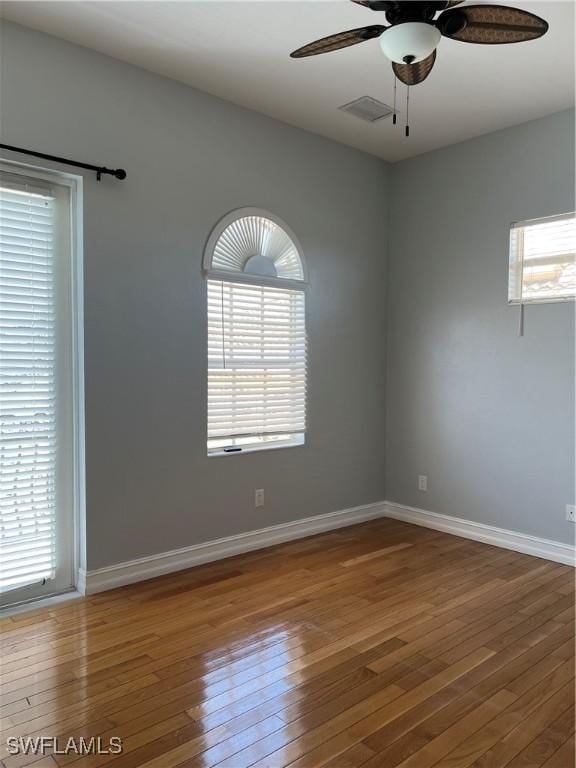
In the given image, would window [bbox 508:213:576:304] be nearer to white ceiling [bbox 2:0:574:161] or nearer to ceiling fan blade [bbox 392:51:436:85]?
white ceiling [bbox 2:0:574:161]

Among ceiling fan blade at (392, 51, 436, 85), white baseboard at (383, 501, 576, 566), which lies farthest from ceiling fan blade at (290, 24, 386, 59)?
white baseboard at (383, 501, 576, 566)

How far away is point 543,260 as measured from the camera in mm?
3846

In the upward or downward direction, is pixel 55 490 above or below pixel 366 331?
below

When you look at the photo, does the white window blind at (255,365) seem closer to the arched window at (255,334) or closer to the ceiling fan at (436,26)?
the arched window at (255,334)

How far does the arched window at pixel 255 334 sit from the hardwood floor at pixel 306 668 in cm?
93

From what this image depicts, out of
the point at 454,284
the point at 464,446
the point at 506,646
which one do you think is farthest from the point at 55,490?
the point at 454,284

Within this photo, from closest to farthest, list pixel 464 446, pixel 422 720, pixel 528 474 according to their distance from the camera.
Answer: pixel 422 720 < pixel 528 474 < pixel 464 446

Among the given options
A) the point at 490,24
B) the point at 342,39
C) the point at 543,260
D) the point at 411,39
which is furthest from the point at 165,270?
the point at 543,260

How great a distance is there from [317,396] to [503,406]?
1.35 metres

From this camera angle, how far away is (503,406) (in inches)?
160

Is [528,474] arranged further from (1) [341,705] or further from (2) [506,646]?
(1) [341,705]

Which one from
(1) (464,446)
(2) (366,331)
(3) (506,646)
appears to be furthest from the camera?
(2) (366,331)

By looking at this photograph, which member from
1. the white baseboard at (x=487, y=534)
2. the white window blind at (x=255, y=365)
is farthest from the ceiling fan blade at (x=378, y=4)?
the white baseboard at (x=487, y=534)

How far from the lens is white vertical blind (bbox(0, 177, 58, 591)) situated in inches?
114
